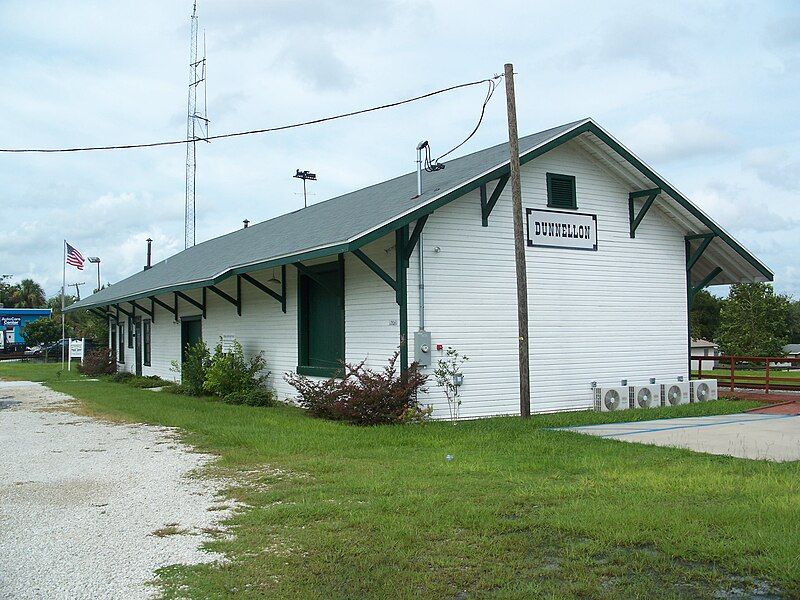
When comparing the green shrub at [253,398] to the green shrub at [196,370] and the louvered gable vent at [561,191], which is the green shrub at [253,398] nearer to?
the green shrub at [196,370]

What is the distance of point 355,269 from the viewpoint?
630 inches

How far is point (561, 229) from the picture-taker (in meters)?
16.6

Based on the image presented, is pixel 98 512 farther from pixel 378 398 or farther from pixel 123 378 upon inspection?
pixel 123 378

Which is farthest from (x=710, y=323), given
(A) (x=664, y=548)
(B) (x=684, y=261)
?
(A) (x=664, y=548)

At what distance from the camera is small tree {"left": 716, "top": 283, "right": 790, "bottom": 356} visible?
50719 mm

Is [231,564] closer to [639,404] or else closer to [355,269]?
[355,269]

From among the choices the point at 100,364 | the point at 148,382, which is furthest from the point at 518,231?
the point at 100,364

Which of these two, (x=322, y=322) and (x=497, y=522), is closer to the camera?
(x=497, y=522)

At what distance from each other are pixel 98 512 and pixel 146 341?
923 inches

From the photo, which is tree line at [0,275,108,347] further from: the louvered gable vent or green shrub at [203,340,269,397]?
the louvered gable vent

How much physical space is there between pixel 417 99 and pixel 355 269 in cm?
348

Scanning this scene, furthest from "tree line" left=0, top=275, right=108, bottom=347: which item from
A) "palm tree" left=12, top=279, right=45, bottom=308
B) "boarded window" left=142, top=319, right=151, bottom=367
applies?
"boarded window" left=142, top=319, right=151, bottom=367

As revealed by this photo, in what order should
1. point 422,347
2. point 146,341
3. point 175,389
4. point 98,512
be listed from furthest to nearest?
point 146,341 < point 175,389 < point 422,347 < point 98,512

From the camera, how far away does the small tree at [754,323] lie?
50719mm
